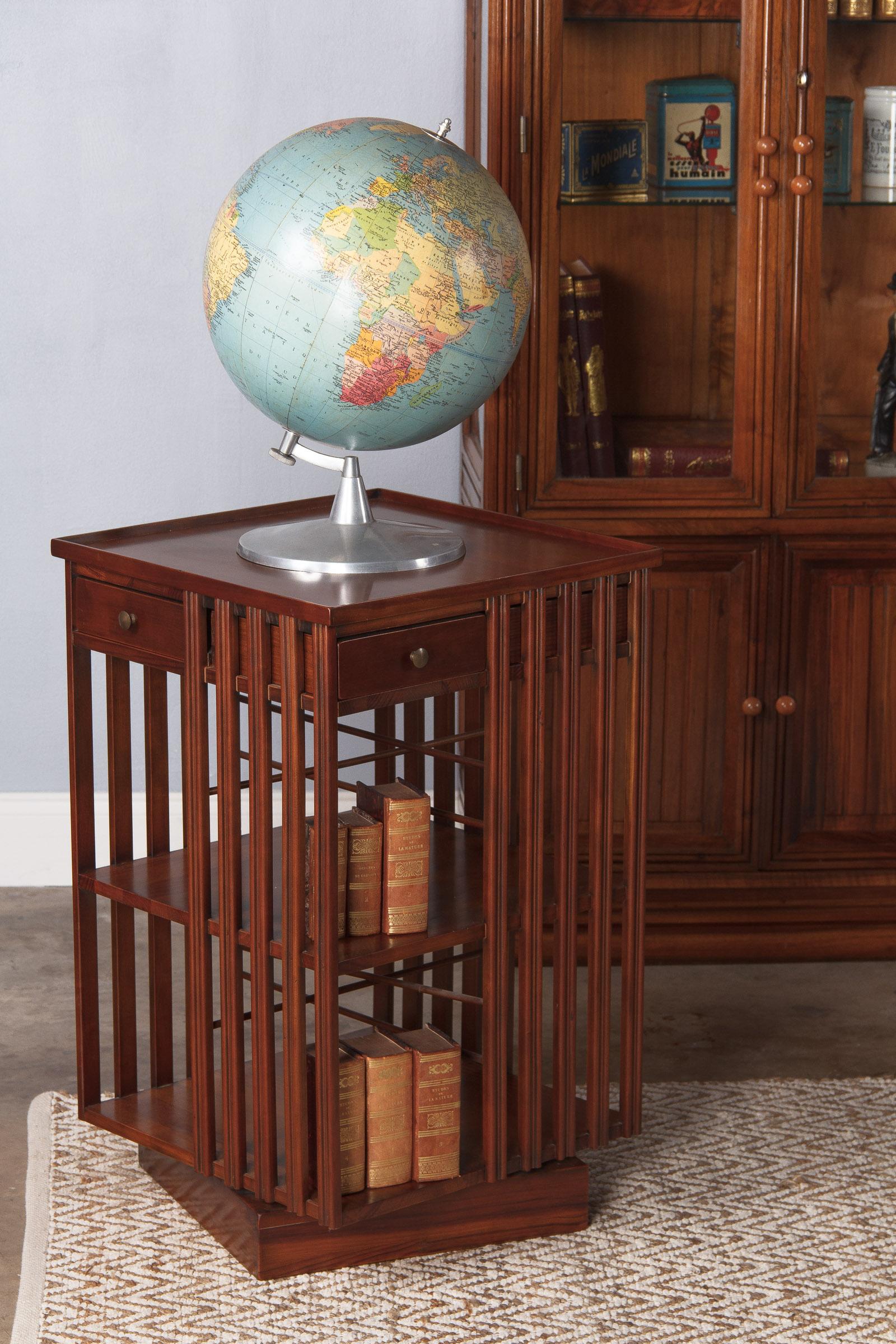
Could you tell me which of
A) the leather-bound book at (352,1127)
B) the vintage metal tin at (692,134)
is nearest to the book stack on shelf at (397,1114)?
the leather-bound book at (352,1127)

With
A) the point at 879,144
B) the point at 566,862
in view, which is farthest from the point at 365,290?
the point at 879,144

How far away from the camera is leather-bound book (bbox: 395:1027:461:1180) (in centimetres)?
236

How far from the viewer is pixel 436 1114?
2.37 metres

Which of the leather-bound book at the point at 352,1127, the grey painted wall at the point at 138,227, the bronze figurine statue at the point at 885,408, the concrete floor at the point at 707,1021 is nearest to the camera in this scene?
the leather-bound book at the point at 352,1127

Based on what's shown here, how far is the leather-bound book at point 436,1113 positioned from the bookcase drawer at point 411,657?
555 millimetres

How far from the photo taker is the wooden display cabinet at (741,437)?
3.16m

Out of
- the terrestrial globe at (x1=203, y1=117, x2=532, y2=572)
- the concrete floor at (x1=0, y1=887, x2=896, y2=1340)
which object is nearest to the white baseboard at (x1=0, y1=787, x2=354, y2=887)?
the concrete floor at (x1=0, y1=887, x2=896, y2=1340)

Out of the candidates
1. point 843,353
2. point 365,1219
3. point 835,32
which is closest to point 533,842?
point 365,1219

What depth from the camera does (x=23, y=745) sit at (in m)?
3.85

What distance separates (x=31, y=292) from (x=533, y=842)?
1954 millimetres

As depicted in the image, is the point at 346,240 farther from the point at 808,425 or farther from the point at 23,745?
the point at 23,745

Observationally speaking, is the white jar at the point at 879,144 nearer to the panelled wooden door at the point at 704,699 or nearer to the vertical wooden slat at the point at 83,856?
the panelled wooden door at the point at 704,699

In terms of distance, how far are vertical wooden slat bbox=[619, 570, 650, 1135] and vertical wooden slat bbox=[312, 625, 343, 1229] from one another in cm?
50

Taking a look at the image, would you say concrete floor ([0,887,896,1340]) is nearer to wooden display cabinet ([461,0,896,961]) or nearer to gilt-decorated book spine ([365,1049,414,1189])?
wooden display cabinet ([461,0,896,961])
